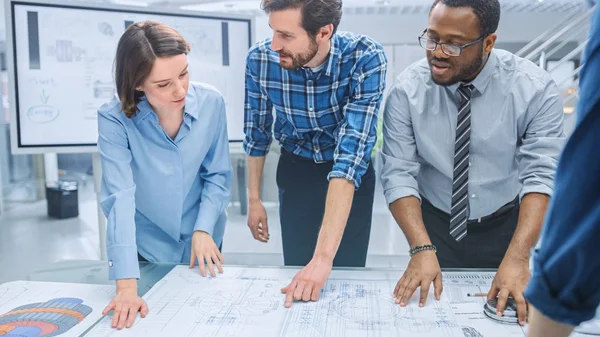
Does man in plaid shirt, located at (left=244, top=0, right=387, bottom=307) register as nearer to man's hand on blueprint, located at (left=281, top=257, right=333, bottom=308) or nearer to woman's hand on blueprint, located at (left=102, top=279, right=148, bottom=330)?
man's hand on blueprint, located at (left=281, top=257, right=333, bottom=308)

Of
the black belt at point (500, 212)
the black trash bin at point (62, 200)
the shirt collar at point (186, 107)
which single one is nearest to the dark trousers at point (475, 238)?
the black belt at point (500, 212)

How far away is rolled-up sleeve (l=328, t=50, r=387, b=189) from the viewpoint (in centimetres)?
130

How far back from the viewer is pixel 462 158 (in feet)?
4.63

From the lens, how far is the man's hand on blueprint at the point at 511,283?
101 cm

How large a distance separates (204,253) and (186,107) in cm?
38

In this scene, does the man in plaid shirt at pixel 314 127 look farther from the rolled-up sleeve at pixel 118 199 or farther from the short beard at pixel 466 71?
the rolled-up sleeve at pixel 118 199

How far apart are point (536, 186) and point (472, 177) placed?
221mm

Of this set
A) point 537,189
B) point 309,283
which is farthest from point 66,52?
point 537,189

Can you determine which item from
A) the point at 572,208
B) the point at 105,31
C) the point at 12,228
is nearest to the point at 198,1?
the point at 12,228

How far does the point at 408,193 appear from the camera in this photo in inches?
52.0

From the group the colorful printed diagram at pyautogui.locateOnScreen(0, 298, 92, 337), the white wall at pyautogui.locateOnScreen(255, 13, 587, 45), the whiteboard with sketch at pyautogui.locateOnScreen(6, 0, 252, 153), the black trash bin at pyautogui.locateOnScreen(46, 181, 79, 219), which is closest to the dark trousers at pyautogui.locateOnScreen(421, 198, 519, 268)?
the colorful printed diagram at pyautogui.locateOnScreen(0, 298, 92, 337)

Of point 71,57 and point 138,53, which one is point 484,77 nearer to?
point 138,53

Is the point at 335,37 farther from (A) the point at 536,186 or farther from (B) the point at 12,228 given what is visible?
(B) the point at 12,228

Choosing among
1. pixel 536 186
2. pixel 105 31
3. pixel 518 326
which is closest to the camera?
pixel 518 326
